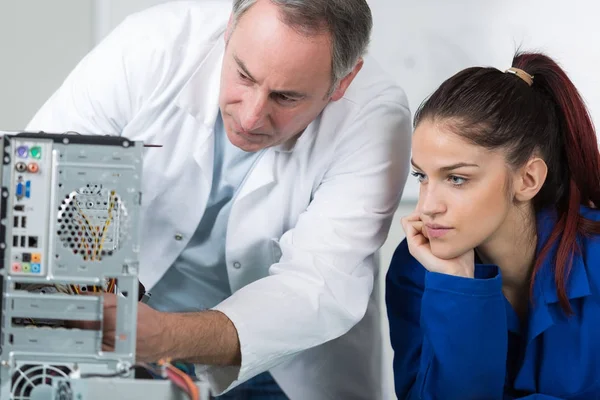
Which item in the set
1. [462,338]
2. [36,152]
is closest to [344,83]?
[462,338]

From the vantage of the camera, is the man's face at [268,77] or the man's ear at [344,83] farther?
the man's ear at [344,83]

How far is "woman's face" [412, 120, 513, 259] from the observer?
1.65 m

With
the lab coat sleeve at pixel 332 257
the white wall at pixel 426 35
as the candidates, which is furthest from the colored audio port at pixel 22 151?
the white wall at pixel 426 35

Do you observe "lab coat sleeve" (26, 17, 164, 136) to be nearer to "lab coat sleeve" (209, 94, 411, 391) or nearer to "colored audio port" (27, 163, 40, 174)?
"lab coat sleeve" (209, 94, 411, 391)

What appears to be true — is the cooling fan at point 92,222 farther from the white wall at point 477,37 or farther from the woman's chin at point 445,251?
the white wall at point 477,37

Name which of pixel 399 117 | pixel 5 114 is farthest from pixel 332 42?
pixel 5 114

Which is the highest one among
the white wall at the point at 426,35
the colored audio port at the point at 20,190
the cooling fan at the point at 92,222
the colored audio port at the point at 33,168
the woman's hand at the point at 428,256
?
the white wall at the point at 426,35

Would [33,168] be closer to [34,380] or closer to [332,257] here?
[34,380]

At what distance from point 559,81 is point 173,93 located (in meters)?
0.80

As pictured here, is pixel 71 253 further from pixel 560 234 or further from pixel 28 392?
pixel 560 234

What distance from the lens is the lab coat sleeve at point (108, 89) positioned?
1.83 m

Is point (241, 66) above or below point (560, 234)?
above

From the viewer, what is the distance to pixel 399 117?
1.90 metres

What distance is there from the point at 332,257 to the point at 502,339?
362 mm
